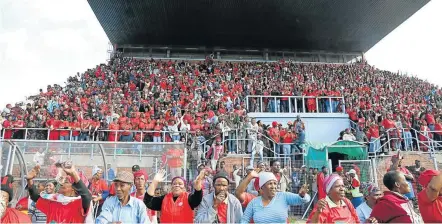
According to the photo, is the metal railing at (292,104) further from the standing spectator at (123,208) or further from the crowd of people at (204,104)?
the standing spectator at (123,208)

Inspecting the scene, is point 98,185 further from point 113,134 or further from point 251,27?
point 251,27

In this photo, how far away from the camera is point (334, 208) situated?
12.2 feet

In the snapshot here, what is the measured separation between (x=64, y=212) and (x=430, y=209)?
4.13m

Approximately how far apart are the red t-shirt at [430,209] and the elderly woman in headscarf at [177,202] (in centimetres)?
245

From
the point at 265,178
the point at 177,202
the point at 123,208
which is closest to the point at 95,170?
the point at 123,208

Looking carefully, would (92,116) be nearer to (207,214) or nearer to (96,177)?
(96,177)

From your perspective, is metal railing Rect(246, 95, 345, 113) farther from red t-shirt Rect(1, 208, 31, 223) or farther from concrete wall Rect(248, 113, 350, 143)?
red t-shirt Rect(1, 208, 31, 223)

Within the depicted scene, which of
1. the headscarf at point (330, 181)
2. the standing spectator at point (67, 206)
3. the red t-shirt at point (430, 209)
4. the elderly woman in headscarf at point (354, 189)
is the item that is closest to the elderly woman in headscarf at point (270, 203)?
the headscarf at point (330, 181)

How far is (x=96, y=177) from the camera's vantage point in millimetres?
7051

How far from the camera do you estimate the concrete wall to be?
15695 millimetres

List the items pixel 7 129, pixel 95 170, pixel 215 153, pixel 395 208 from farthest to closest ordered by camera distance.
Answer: pixel 7 129 → pixel 215 153 → pixel 95 170 → pixel 395 208

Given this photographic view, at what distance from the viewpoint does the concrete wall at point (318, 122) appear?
618 inches

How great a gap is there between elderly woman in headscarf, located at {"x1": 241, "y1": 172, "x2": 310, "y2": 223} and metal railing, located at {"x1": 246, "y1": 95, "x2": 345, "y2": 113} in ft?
39.3

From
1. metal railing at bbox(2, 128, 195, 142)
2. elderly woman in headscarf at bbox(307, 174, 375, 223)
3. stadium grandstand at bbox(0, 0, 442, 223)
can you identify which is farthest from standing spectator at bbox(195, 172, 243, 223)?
metal railing at bbox(2, 128, 195, 142)
